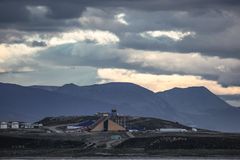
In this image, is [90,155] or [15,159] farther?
[90,155]

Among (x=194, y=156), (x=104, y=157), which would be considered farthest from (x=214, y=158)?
(x=104, y=157)

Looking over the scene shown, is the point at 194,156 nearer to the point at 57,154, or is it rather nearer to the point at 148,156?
the point at 148,156

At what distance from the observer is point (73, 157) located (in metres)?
190

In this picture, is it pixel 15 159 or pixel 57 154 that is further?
pixel 57 154

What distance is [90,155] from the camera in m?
196

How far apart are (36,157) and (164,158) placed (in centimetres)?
2786

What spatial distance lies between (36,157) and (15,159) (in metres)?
9.10

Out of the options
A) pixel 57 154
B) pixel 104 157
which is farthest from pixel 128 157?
pixel 57 154

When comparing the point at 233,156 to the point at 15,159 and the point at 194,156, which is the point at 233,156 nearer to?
the point at 194,156

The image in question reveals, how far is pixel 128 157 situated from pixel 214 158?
723 inches

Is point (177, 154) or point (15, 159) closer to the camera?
point (15, 159)

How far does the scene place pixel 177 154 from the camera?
197 meters

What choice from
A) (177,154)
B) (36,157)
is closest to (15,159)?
(36,157)

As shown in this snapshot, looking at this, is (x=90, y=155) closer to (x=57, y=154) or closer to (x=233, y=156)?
(x=57, y=154)
